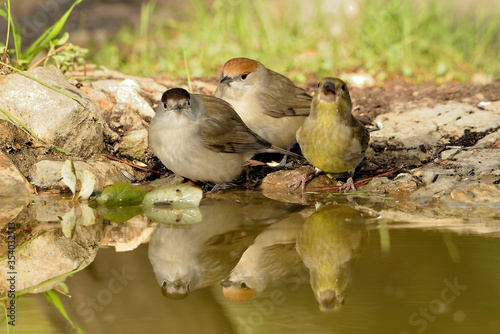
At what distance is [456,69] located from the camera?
28.7 feet

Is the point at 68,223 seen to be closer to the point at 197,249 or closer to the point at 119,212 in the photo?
the point at 119,212

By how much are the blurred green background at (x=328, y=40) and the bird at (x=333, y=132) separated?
3026mm

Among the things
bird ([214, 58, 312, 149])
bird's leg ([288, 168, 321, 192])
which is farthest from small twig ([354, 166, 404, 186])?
bird ([214, 58, 312, 149])

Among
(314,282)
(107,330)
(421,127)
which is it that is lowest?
(421,127)

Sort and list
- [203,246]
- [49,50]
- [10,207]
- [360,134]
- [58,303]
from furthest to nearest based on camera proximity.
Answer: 1. [49,50]
2. [360,134]
3. [10,207]
4. [203,246]
5. [58,303]

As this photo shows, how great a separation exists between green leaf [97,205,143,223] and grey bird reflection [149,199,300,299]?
0.60ft

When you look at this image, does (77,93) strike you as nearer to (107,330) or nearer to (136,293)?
(136,293)

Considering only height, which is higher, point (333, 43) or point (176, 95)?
point (176, 95)

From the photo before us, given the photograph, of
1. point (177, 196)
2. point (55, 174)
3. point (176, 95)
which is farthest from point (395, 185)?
point (55, 174)

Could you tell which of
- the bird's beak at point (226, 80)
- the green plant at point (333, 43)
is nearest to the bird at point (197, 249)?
the bird's beak at point (226, 80)

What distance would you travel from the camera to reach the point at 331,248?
3619 millimetres

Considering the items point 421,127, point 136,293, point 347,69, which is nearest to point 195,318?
point 136,293

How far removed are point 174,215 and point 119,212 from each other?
435 millimetres

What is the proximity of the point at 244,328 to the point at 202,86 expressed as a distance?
208 inches
